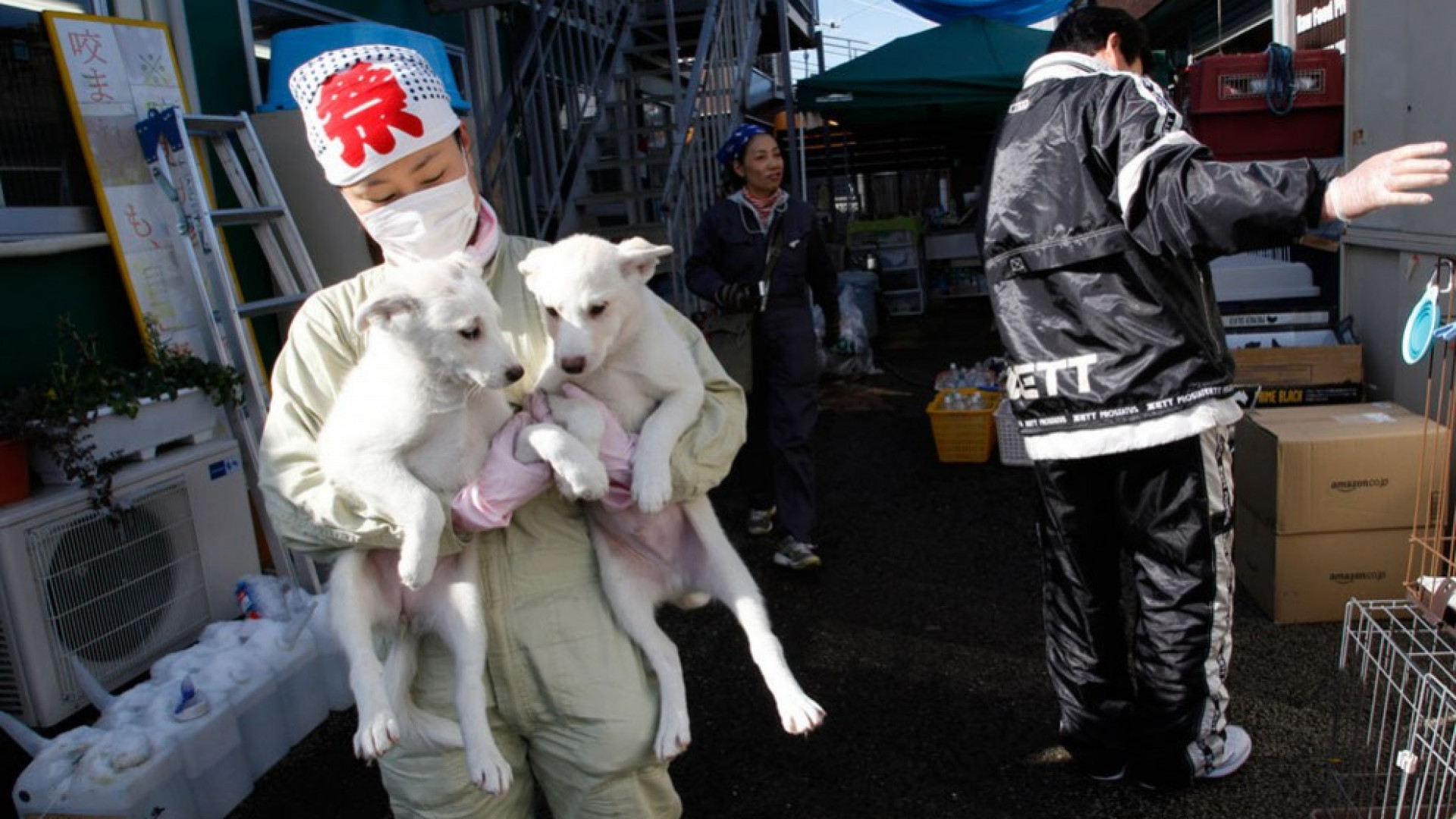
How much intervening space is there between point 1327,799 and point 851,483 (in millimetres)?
4121

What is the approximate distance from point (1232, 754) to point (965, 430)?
3.72 m

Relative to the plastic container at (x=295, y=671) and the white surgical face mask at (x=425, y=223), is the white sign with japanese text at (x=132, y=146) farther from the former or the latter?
the white surgical face mask at (x=425, y=223)

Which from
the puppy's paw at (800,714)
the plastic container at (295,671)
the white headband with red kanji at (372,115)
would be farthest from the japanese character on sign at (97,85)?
the puppy's paw at (800,714)

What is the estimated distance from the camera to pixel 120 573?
13.4 feet

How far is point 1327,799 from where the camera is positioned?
2756mm

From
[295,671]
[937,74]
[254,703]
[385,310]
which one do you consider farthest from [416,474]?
[937,74]

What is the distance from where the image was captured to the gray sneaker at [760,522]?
585cm

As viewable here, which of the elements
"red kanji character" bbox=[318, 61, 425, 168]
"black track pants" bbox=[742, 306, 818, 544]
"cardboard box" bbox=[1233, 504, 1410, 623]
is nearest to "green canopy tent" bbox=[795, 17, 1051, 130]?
"black track pants" bbox=[742, 306, 818, 544]

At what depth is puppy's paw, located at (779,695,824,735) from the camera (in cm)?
208

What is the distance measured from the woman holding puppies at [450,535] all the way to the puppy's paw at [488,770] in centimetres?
10

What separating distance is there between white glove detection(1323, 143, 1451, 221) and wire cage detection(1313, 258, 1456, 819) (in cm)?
35

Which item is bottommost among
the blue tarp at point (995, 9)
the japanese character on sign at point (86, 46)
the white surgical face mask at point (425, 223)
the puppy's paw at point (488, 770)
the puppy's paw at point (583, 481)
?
the puppy's paw at point (488, 770)

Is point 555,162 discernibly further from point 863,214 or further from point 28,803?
point 863,214

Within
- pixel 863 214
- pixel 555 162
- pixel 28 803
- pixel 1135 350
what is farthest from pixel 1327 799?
pixel 863 214
